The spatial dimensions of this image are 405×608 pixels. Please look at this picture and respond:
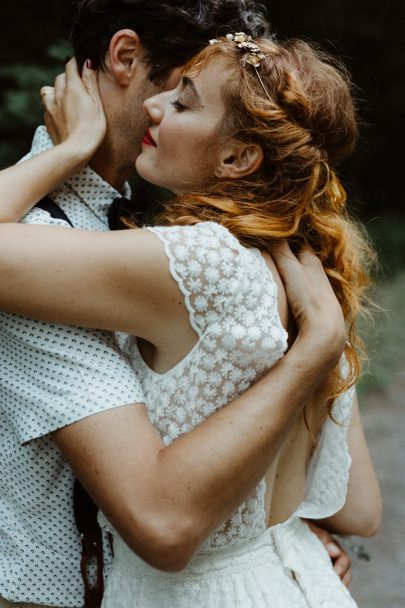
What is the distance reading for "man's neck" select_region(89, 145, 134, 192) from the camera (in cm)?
240

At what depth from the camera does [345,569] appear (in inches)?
90.2

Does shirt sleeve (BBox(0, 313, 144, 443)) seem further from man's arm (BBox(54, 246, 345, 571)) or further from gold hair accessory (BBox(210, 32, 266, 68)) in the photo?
gold hair accessory (BBox(210, 32, 266, 68))

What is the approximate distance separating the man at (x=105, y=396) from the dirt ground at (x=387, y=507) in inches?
131

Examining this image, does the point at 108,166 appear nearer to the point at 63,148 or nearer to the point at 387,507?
the point at 63,148

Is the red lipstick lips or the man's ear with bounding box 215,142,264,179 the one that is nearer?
the man's ear with bounding box 215,142,264,179

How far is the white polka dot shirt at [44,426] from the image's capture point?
1710mm

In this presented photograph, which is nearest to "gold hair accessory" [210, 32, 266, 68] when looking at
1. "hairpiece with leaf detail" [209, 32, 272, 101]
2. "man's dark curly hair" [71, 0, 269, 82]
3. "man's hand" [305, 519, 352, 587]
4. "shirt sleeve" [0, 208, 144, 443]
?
"hairpiece with leaf detail" [209, 32, 272, 101]

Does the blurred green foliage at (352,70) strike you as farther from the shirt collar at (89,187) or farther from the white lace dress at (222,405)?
the white lace dress at (222,405)

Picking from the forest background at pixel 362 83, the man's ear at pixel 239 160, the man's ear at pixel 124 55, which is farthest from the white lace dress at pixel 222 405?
the forest background at pixel 362 83

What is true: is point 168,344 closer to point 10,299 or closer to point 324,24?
point 10,299

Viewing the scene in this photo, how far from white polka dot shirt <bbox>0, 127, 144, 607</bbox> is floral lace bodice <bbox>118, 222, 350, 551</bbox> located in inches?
3.7

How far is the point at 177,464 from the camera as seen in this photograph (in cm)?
161

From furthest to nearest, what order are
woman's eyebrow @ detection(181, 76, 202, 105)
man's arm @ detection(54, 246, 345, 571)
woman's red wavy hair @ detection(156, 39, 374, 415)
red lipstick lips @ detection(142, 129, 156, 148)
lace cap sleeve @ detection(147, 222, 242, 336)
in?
red lipstick lips @ detection(142, 129, 156, 148), woman's eyebrow @ detection(181, 76, 202, 105), woman's red wavy hair @ detection(156, 39, 374, 415), lace cap sleeve @ detection(147, 222, 242, 336), man's arm @ detection(54, 246, 345, 571)

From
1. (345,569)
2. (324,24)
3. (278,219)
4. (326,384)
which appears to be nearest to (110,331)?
(278,219)
